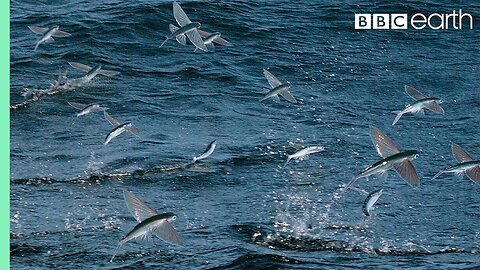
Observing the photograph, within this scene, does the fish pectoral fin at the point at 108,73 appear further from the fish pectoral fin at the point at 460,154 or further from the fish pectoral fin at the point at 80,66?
the fish pectoral fin at the point at 460,154

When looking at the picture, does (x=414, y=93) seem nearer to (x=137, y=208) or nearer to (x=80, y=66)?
(x=137, y=208)

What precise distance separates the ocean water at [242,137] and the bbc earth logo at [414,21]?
0.36 feet

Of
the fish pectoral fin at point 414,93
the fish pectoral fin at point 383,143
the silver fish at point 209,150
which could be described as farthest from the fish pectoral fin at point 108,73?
the fish pectoral fin at point 383,143

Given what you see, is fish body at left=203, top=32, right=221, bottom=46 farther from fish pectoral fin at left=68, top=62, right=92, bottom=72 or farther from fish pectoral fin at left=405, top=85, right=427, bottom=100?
fish pectoral fin at left=68, top=62, right=92, bottom=72

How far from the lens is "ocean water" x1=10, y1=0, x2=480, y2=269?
8.96 meters

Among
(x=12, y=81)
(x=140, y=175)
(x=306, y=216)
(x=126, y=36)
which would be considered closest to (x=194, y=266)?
(x=306, y=216)

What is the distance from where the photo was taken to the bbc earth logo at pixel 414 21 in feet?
49.8

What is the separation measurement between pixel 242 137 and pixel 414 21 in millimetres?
4684

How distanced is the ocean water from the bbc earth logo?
0.11 meters

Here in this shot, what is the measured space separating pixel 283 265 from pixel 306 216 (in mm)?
1239

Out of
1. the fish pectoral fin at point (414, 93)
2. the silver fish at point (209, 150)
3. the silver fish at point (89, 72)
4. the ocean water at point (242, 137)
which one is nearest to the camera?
the ocean water at point (242, 137)

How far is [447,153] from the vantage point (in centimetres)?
1146

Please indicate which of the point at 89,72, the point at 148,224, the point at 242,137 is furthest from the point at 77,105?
the point at 148,224

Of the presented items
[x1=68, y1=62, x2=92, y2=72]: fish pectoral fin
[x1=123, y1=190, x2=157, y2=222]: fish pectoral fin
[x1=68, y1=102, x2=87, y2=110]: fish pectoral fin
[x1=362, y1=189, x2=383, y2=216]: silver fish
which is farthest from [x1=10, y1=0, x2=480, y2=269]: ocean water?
[x1=123, y1=190, x2=157, y2=222]: fish pectoral fin
